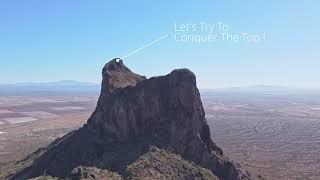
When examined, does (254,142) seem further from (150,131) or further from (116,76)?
(150,131)

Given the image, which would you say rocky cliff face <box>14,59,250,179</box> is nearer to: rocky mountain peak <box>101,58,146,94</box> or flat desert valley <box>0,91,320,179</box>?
rocky mountain peak <box>101,58,146,94</box>

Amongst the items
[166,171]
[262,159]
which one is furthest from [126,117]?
[262,159]

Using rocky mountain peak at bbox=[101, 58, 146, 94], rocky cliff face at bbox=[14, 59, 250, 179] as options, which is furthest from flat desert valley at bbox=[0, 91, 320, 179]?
rocky mountain peak at bbox=[101, 58, 146, 94]

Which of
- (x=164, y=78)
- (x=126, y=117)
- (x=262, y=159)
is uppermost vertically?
(x=164, y=78)

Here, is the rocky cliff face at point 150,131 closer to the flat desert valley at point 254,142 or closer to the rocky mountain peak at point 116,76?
the rocky mountain peak at point 116,76

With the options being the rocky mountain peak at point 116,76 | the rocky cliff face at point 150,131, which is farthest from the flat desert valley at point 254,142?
the rocky mountain peak at point 116,76

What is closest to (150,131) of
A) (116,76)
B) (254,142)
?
(116,76)

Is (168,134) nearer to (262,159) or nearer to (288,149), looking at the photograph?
(262,159)

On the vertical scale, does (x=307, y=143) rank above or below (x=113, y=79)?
below
